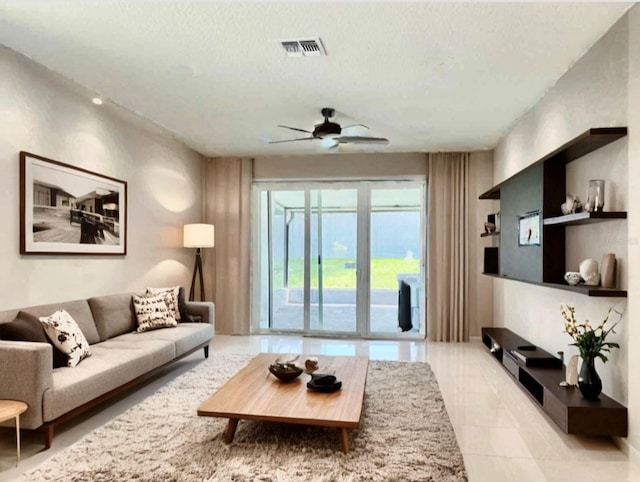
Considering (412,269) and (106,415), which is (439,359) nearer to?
(412,269)

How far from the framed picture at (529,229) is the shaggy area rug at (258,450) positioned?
64.4 inches

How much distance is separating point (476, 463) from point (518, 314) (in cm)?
273

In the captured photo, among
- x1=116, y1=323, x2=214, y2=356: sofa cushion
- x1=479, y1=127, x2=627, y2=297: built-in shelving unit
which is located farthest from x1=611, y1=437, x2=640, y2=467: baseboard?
x1=116, y1=323, x2=214, y2=356: sofa cushion

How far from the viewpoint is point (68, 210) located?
12.5ft

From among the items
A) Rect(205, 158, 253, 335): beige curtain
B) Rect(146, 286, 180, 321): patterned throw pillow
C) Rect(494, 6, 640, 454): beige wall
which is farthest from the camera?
Rect(205, 158, 253, 335): beige curtain

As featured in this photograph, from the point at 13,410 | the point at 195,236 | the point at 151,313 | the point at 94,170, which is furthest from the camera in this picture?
the point at 195,236

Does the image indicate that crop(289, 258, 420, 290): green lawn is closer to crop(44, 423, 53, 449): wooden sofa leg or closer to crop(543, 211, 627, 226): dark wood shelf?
crop(543, 211, 627, 226): dark wood shelf

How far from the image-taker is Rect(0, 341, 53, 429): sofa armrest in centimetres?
254

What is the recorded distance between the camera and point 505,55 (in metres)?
3.12

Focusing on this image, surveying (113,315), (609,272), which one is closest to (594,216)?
(609,272)

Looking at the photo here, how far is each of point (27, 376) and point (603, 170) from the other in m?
4.00

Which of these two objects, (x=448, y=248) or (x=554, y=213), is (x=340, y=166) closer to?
(x=448, y=248)

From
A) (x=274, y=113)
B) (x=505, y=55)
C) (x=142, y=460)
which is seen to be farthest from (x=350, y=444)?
(x=274, y=113)

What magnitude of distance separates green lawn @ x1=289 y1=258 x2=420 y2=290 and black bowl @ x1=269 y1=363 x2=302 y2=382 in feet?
11.0
